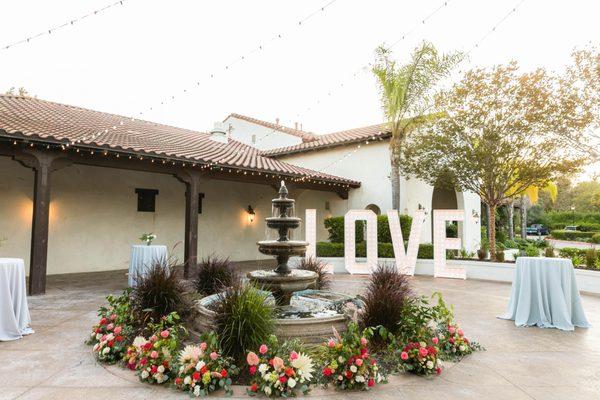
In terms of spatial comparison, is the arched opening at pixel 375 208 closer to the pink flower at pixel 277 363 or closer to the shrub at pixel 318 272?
the shrub at pixel 318 272

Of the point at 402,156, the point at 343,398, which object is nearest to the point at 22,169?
the point at 343,398

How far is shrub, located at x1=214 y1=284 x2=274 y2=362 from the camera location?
3596 mm

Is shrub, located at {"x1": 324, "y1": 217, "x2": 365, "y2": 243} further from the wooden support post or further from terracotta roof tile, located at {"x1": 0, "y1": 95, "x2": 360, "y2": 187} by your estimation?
the wooden support post

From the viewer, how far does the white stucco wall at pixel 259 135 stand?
18938mm

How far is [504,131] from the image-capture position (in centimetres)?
1049

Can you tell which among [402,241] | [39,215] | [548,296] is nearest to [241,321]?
Answer: [548,296]

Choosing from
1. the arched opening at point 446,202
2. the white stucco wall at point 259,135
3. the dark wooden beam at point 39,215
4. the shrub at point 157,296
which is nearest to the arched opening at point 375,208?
the arched opening at point 446,202

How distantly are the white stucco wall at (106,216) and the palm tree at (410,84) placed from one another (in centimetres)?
610

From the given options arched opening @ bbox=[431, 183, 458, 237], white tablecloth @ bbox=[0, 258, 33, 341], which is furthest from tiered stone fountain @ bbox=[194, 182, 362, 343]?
arched opening @ bbox=[431, 183, 458, 237]

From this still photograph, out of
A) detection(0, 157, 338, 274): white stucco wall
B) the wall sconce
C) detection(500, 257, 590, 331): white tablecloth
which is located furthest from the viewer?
the wall sconce

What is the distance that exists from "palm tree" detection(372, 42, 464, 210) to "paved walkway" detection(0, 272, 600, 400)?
7.43 metres

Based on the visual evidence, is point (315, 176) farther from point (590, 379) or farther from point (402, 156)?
point (590, 379)

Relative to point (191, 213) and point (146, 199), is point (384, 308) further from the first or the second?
point (146, 199)

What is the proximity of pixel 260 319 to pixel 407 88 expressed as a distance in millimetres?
10057
